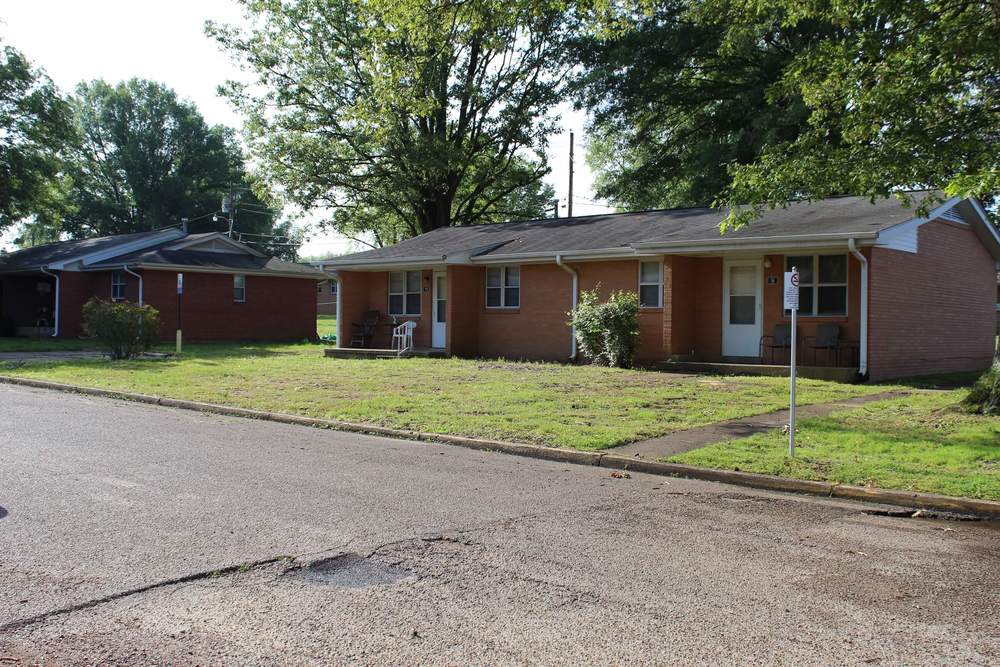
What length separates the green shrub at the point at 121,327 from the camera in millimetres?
22094

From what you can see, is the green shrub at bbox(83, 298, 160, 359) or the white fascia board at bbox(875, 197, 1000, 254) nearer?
the white fascia board at bbox(875, 197, 1000, 254)

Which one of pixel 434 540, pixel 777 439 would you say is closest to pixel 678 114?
pixel 777 439

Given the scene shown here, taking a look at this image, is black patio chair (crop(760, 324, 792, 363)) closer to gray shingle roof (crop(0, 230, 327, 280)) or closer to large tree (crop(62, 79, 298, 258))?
gray shingle roof (crop(0, 230, 327, 280))

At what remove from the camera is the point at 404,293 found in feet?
86.7

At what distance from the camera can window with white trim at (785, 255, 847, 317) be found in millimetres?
18531

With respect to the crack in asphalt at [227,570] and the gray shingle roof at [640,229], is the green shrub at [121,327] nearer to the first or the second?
the gray shingle roof at [640,229]

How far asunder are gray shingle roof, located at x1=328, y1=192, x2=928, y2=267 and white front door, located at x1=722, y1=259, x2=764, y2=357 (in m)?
1.05

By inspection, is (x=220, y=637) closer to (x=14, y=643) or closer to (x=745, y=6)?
(x=14, y=643)

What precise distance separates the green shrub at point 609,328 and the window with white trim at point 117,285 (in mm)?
21707

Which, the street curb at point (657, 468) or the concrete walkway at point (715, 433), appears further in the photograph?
the concrete walkway at point (715, 433)

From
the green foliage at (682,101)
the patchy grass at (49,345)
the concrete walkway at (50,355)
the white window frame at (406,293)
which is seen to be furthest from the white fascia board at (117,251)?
the green foliage at (682,101)

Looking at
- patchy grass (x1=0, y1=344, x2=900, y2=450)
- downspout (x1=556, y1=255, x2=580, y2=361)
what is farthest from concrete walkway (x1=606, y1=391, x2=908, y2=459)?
downspout (x1=556, y1=255, x2=580, y2=361)

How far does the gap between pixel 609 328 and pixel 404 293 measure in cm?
878

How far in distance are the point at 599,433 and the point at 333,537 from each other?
16.4 ft
